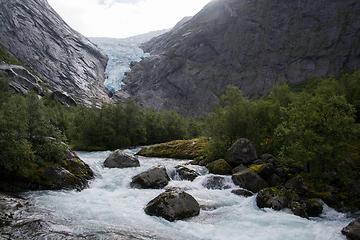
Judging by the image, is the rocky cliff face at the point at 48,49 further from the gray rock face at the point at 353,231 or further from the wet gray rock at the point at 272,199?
the gray rock face at the point at 353,231

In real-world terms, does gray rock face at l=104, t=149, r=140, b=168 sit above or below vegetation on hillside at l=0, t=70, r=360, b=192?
below

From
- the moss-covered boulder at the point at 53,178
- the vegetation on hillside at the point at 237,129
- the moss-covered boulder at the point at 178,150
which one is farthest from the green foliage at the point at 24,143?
the moss-covered boulder at the point at 178,150

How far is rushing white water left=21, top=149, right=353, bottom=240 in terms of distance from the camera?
34.2 feet

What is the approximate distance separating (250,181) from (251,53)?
15573 centimetres

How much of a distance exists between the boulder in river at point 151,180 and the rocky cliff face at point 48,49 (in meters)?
143

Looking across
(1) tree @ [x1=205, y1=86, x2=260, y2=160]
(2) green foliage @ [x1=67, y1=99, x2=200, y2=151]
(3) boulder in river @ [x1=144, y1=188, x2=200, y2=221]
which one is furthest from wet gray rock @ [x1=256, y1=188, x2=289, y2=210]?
(2) green foliage @ [x1=67, y1=99, x2=200, y2=151]

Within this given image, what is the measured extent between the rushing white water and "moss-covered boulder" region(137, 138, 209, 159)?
1741cm

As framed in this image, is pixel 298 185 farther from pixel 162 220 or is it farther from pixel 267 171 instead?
pixel 162 220

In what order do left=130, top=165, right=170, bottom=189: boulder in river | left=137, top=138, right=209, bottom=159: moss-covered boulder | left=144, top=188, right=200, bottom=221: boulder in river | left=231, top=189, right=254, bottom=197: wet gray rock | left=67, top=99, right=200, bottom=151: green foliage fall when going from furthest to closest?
left=67, top=99, right=200, bottom=151: green foliage
left=137, top=138, right=209, bottom=159: moss-covered boulder
left=130, top=165, right=170, bottom=189: boulder in river
left=231, top=189, right=254, bottom=197: wet gray rock
left=144, top=188, right=200, bottom=221: boulder in river

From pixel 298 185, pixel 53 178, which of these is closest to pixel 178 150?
pixel 298 185

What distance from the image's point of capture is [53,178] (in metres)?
15.9

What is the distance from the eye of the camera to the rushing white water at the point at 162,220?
10.4m

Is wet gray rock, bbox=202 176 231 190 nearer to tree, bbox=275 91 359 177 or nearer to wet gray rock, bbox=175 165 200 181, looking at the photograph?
wet gray rock, bbox=175 165 200 181

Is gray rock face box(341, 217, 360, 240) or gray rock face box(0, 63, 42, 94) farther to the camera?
gray rock face box(0, 63, 42, 94)
